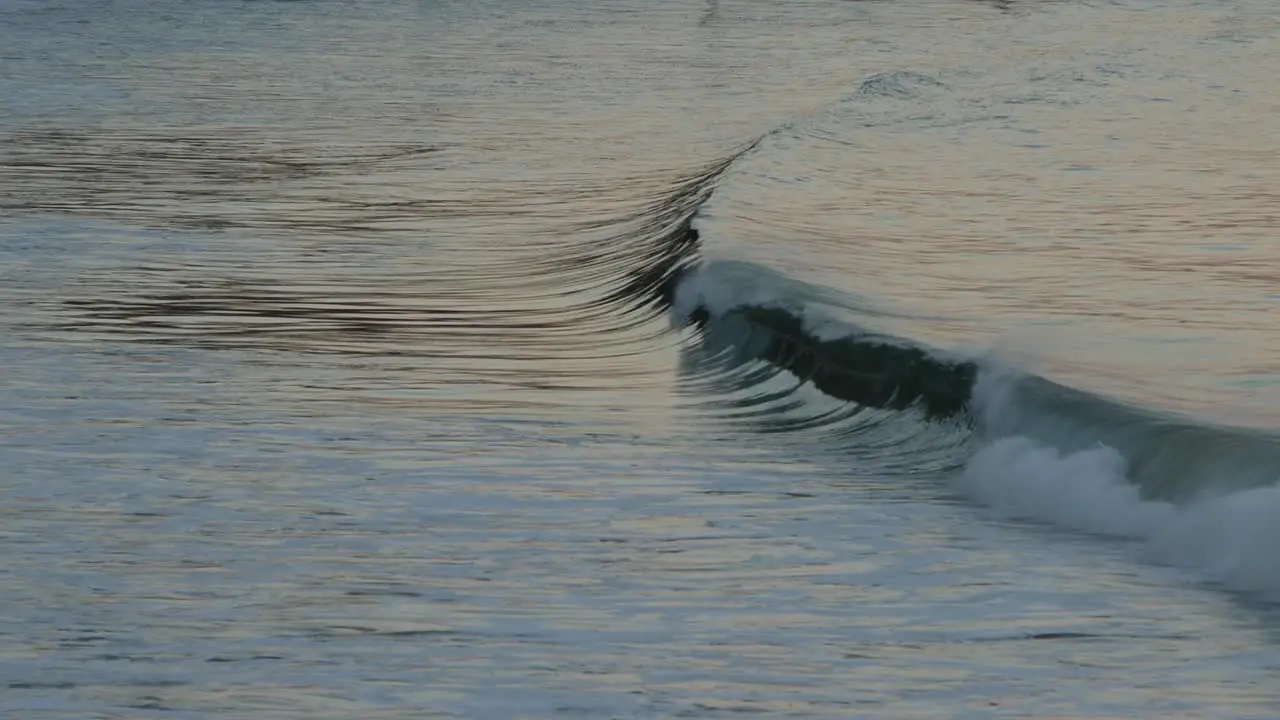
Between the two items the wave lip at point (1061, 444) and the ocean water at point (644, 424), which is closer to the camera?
the ocean water at point (644, 424)

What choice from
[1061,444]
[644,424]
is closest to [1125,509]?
[1061,444]

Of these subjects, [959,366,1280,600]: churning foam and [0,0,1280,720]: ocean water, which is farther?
[959,366,1280,600]: churning foam

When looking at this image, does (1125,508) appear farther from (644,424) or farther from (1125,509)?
(644,424)

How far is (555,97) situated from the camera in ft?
68.0

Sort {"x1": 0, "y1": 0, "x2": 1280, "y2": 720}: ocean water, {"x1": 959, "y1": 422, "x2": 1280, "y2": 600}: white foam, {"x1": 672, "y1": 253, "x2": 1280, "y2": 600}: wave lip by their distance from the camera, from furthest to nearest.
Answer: {"x1": 672, "y1": 253, "x2": 1280, "y2": 600}: wave lip, {"x1": 959, "y1": 422, "x2": 1280, "y2": 600}: white foam, {"x1": 0, "y1": 0, "x2": 1280, "y2": 720}: ocean water

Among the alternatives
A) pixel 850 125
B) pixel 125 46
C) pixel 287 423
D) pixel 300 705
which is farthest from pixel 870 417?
pixel 125 46

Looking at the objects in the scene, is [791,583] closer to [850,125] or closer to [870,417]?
[870,417]

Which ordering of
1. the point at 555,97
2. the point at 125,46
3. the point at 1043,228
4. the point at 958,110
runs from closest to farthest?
the point at 1043,228, the point at 958,110, the point at 555,97, the point at 125,46

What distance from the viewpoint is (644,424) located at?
24.6ft

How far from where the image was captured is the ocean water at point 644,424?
16.4 ft

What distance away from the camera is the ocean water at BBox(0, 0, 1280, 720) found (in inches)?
197

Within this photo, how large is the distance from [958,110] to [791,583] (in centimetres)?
1317

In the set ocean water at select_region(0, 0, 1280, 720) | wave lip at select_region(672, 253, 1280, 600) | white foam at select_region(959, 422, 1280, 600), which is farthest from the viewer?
wave lip at select_region(672, 253, 1280, 600)

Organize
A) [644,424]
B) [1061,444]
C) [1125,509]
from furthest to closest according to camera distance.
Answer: [644,424]
[1061,444]
[1125,509]
